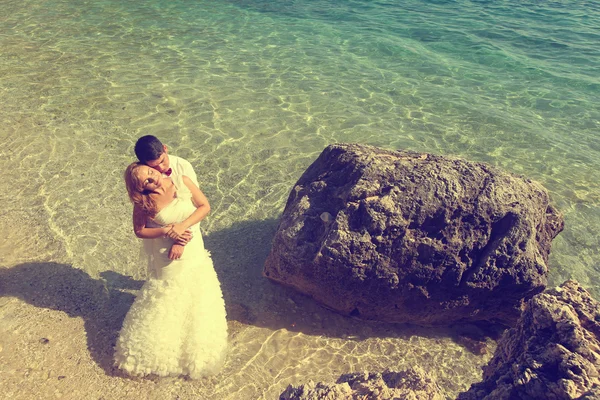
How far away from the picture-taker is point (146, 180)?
3.96m

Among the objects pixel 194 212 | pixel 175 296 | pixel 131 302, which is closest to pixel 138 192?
pixel 194 212

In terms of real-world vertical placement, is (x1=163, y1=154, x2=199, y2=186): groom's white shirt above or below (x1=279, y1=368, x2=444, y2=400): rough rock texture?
above

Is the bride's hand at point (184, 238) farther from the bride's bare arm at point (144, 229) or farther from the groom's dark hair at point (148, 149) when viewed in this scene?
the groom's dark hair at point (148, 149)

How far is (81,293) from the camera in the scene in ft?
18.7

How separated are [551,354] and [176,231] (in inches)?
125

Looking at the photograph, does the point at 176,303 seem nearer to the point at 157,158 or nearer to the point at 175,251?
the point at 175,251

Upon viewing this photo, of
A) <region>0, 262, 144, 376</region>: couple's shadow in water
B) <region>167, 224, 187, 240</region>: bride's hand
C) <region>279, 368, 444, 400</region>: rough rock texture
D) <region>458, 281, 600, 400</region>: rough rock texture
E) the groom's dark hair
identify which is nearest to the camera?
<region>458, 281, 600, 400</region>: rough rock texture

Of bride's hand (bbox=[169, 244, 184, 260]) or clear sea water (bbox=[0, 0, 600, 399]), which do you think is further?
clear sea water (bbox=[0, 0, 600, 399])

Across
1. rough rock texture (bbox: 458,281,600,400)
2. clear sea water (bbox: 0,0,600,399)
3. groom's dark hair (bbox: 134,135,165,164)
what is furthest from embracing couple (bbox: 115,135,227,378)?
rough rock texture (bbox: 458,281,600,400)

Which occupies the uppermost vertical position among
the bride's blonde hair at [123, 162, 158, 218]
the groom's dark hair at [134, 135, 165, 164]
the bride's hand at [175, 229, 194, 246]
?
the groom's dark hair at [134, 135, 165, 164]

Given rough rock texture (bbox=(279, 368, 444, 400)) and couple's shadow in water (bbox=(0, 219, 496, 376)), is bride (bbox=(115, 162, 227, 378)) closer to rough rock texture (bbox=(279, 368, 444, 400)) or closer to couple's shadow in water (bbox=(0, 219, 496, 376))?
couple's shadow in water (bbox=(0, 219, 496, 376))

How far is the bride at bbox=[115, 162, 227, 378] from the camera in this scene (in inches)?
170

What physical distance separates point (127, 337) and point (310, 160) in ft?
16.6

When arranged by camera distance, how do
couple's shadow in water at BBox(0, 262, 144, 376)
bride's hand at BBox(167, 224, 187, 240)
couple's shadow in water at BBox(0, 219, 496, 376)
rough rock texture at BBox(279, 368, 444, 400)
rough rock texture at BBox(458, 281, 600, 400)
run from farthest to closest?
couple's shadow in water at BBox(0, 219, 496, 376), couple's shadow in water at BBox(0, 262, 144, 376), bride's hand at BBox(167, 224, 187, 240), rough rock texture at BBox(279, 368, 444, 400), rough rock texture at BBox(458, 281, 600, 400)
